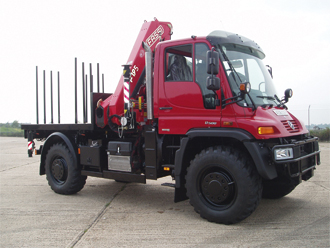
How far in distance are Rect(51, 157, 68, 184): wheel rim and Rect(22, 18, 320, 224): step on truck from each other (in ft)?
2.21


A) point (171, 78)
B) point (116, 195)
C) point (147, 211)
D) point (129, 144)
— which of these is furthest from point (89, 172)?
point (171, 78)

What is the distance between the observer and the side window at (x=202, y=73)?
5.04 metres

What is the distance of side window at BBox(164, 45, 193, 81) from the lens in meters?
5.31

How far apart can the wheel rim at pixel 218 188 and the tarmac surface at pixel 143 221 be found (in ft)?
1.13

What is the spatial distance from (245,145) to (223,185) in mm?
691

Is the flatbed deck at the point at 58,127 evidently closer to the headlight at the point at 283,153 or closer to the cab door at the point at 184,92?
the cab door at the point at 184,92

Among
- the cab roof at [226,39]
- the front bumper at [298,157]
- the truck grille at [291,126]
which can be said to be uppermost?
the cab roof at [226,39]

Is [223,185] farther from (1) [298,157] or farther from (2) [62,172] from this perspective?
(2) [62,172]

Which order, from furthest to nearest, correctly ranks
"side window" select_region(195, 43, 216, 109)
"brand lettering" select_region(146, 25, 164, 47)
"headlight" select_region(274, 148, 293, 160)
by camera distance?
1. "brand lettering" select_region(146, 25, 164, 47)
2. "side window" select_region(195, 43, 216, 109)
3. "headlight" select_region(274, 148, 293, 160)

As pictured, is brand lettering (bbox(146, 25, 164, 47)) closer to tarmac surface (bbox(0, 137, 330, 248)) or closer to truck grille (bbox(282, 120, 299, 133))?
truck grille (bbox(282, 120, 299, 133))

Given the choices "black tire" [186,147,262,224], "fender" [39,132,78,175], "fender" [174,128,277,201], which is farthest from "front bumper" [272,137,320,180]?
"fender" [39,132,78,175]

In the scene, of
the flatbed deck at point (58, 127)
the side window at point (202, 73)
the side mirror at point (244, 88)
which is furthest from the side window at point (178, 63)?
the flatbed deck at point (58, 127)

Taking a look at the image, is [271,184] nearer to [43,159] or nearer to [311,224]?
[311,224]

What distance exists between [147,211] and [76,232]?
144 centimetres
